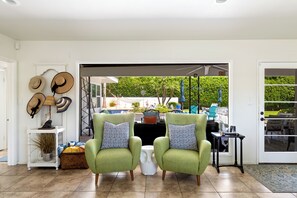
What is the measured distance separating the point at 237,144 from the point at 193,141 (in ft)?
4.03

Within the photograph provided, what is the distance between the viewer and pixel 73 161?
14.6 ft

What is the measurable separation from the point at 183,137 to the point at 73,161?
79.1 inches

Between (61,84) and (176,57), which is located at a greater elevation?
(176,57)

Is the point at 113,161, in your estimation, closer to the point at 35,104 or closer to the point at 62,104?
the point at 62,104

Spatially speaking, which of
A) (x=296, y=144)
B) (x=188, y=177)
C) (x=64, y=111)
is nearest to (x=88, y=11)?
(x=64, y=111)

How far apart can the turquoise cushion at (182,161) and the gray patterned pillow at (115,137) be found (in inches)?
29.1

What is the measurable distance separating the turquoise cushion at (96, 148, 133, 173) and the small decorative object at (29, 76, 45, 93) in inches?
77.1

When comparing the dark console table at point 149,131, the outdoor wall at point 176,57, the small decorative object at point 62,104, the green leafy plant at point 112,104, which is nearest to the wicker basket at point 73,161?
the outdoor wall at point 176,57

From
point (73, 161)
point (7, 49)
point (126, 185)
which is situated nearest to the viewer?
point (126, 185)

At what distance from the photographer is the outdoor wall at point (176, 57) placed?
478 cm

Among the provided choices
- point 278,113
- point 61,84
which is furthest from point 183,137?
point 61,84

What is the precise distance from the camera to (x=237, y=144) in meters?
4.80

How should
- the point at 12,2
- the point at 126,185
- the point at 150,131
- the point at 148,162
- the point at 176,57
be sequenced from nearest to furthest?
the point at 12,2 < the point at 126,185 < the point at 148,162 < the point at 176,57 < the point at 150,131

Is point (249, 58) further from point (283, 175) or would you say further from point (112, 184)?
point (112, 184)
